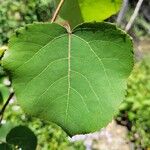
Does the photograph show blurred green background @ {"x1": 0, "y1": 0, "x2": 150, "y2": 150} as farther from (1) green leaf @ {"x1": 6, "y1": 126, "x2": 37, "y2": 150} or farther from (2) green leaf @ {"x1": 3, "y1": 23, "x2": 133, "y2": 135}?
(2) green leaf @ {"x1": 3, "y1": 23, "x2": 133, "y2": 135}

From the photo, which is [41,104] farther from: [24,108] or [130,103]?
[130,103]

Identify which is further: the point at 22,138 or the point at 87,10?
the point at 22,138

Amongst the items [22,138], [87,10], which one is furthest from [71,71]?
[22,138]

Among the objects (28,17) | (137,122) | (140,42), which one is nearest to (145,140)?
→ (137,122)

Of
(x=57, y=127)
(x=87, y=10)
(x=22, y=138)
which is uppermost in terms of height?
(x=87, y=10)

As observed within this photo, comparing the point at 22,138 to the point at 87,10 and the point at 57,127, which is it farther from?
the point at 57,127

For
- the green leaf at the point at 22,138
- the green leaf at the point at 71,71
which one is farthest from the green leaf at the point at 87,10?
the green leaf at the point at 22,138
